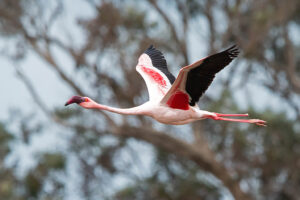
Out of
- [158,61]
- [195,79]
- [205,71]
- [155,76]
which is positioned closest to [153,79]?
[155,76]

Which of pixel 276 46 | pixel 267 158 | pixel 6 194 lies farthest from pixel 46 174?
pixel 276 46

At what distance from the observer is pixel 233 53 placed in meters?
7.00

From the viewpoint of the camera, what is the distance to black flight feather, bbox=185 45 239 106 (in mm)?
7004

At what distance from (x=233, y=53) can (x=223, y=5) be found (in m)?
16.4

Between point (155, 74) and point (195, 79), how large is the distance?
1.49 metres

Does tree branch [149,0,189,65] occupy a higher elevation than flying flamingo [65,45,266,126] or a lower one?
higher

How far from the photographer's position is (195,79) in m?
7.36

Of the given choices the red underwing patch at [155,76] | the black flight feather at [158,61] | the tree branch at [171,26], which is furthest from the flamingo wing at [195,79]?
the tree branch at [171,26]

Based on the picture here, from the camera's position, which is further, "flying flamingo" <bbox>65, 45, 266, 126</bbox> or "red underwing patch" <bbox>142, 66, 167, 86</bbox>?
"red underwing patch" <bbox>142, 66, 167, 86</bbox>

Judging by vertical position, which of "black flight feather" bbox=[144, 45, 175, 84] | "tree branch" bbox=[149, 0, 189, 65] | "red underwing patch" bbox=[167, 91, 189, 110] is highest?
"tree branch" bbox=[149, 0, 189, 65]

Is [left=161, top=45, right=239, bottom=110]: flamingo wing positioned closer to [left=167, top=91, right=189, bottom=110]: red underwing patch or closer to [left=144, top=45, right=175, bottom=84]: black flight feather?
[left=167, top=91, right=189, bottom=110]: red underwing patch

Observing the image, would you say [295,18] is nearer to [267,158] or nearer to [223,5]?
[223,5]

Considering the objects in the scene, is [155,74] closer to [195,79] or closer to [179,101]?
[179,101]

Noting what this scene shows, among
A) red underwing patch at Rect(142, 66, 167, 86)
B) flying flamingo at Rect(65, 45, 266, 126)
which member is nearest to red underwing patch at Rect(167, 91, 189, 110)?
flying flamingo at Rect(65, 45, 266, 126)
